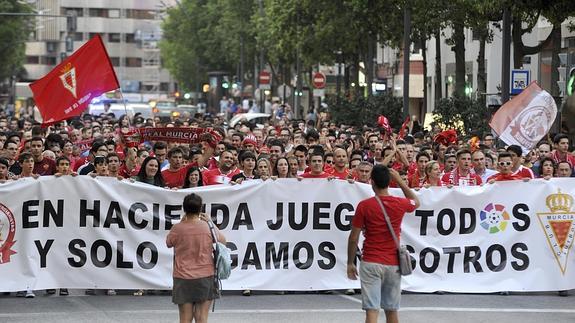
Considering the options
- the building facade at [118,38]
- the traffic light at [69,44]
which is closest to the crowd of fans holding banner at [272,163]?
the traffic light at [69,44]

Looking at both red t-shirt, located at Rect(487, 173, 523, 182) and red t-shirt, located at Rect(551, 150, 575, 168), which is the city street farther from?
red t-shirt, located at Rect(551, 150, 575, 168)

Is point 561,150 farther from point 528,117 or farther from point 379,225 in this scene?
point 379,225

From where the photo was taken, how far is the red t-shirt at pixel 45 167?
704 inches

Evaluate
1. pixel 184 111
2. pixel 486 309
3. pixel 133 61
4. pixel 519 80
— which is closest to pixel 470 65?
pixel 184 111

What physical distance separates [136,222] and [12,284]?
1.37m

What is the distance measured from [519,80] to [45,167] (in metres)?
8.73

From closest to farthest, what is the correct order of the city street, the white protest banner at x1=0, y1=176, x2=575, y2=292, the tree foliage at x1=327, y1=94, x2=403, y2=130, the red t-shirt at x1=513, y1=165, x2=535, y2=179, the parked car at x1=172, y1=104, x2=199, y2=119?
the city street, the white protest banner at x1=0, y1=176, x2=575, y2=292, the red t-shirt at x1=513, y1=165, x2=535, y2=179, the tree foliage at x1=327, y1=94, x2=403, y2=130, the parked car at x1=172, y1=104, x2=199, y2=119

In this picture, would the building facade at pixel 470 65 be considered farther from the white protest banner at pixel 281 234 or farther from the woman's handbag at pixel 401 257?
the woman's handbag at pixel 401 257

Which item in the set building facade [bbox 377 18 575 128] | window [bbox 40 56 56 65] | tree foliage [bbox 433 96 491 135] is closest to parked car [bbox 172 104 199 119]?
building facade [bbox 377 18 575 128]

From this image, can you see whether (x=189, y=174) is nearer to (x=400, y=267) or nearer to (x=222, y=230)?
(x=222, y=230)

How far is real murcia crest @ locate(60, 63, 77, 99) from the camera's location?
72.3 feet

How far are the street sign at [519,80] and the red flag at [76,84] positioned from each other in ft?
20.9

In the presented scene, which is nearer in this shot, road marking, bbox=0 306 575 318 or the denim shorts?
the denim shorts

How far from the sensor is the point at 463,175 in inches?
663
